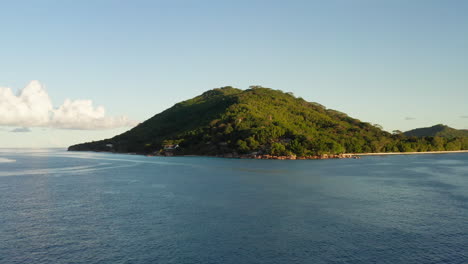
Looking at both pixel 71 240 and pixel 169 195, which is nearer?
pixel 71 240

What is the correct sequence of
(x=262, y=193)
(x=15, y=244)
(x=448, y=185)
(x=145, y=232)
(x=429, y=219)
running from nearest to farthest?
(x=15, y=244) < (x=145, y=232) < (x=429, y=219) < (x=262, y=193) < (x=448, y=185)

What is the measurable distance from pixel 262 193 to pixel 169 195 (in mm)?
24094

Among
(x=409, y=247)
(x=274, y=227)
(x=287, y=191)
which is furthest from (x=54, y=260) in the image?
(x=287, y=191)

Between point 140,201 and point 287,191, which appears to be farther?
point 287,191

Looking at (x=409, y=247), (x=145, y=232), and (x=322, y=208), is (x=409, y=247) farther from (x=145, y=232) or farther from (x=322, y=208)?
(x=145, y=232)

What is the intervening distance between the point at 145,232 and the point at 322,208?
119ft

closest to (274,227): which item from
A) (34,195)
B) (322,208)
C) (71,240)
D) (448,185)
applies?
(322,208)

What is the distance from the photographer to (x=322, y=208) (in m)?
68.6

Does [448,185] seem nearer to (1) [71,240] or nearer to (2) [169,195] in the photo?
(2) [169,195]

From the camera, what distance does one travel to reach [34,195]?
264 ft

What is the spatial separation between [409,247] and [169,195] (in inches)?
2171

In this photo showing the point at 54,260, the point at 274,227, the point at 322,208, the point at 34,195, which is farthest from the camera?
the point at 34,195

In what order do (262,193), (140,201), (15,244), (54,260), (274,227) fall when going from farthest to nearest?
(262,193) → (140,201) → (274,227) → (15,244) → (54,260)

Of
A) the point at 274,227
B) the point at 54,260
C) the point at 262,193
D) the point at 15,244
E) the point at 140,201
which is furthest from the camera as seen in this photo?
the point at 262,193
